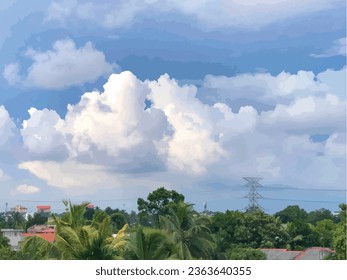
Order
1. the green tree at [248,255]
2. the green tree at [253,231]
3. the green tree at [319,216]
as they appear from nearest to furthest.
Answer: the green tree at [248,255] < the green tree at [253,231] < the green tree at [319,216]

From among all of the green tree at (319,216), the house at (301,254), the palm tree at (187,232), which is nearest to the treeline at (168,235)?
the palm tree at (187,232)

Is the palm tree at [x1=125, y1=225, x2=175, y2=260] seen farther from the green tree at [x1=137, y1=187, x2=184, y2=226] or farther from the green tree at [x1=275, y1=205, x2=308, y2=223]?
the green tree at [x1=275, y1=205, x2=308, y2=223]

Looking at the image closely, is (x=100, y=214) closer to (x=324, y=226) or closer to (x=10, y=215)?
(x=324, y=226)

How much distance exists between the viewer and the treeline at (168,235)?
7.73 m

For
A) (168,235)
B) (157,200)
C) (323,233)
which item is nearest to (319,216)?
(323,233)

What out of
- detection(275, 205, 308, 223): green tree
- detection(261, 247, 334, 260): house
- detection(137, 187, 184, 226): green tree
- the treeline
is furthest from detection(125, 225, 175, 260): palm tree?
detection(275, 205, 308, 223): green tree

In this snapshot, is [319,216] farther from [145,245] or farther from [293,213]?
[145,245]

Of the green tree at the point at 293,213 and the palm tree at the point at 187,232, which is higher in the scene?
the green tree at the point at 293,213

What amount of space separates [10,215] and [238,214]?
34.4 meters

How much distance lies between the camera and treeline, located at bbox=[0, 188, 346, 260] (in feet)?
25.4

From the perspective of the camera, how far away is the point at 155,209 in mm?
26234

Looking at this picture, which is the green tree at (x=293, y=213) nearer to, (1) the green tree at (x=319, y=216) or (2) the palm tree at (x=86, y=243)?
(1) the green tree at (x=319, y=216)

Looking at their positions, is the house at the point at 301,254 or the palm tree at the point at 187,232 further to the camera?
the house at the point at 301,254

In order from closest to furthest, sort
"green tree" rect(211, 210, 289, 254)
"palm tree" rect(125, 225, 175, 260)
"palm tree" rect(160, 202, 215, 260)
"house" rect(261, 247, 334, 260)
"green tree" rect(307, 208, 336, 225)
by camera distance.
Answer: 1. "palm tree" rect(125, 225, 175, 260)
2. "palm tree" rect(160, 202, 215, 260)
3. "house" rect(261, 247, 334, 260)
4. "green tree" rect(211, 210, 289, 254)
5. "green tree" rect(307, 208, 336, 225)
